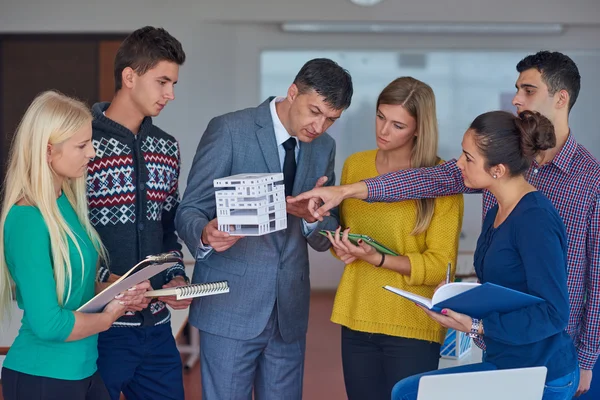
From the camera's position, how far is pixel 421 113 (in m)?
2.51

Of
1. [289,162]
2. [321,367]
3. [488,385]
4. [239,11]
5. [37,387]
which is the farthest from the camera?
[239,11]

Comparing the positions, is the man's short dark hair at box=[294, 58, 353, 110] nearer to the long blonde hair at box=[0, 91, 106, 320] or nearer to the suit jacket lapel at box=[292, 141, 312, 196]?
the suit jacket lapel at box=[292, 141, 312, 196]

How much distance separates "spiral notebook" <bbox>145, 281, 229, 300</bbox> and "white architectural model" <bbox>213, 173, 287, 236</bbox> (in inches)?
6.9

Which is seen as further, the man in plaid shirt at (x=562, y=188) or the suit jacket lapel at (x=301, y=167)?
the suit jacket lapel at (x=301, y=167)

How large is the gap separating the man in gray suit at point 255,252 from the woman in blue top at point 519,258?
1.79 ft

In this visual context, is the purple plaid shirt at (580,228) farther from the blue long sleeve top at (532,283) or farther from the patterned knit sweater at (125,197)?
the patterned knit sweater at (125,197)

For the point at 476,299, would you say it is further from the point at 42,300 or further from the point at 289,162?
the point at 42,300

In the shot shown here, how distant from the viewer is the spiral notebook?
2.09 metres

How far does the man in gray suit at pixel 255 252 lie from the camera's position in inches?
92.8

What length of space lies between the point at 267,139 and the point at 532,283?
998mm

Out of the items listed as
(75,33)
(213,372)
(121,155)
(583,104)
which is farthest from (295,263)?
(583,104)

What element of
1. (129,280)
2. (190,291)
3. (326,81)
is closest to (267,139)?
(326,81)

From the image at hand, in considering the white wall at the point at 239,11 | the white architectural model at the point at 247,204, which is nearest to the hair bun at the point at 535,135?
the white architectural model at the point at 247,204

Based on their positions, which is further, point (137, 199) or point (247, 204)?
point (137, 199)
